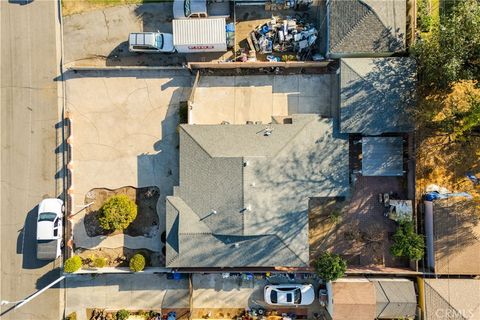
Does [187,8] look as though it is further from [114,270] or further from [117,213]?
[114,270]

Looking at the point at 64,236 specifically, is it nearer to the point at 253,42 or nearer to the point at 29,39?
the point at 29,39

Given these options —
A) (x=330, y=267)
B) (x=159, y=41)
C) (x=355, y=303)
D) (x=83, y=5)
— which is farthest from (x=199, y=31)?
(x=355, y=303)

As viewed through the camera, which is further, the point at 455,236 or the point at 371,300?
the point at 455,236

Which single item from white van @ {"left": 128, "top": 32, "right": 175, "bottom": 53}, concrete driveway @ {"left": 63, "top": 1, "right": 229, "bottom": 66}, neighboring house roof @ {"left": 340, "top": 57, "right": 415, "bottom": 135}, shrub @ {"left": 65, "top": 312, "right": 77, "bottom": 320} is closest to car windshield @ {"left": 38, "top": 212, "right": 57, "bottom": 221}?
shrub @ {"left": 65, "top": 312, "right": 77, "bottom": 320}

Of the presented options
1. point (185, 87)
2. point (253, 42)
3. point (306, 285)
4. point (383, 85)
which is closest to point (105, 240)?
point (185, 87)

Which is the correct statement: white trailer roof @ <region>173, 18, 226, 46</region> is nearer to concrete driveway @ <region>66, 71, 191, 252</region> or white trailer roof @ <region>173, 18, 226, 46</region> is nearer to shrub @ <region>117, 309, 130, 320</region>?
concrete driveway @ <region>66, 71, 191, 252</region>

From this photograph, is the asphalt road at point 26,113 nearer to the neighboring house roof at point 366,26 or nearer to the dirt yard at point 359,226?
the dirt yard at point 359,226

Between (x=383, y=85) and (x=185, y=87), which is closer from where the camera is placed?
(x=383, y=85)

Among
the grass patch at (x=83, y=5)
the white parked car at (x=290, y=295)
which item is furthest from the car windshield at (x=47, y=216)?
the white parked car at (x=290, y=295)
